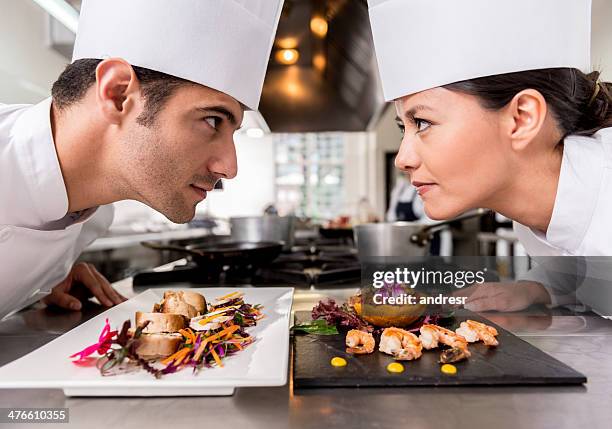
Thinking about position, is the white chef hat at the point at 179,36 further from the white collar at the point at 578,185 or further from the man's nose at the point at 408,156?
the white collar at the point at 578,185

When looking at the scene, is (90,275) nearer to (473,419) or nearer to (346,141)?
(473,419)

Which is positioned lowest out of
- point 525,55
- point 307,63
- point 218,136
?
point 218,136

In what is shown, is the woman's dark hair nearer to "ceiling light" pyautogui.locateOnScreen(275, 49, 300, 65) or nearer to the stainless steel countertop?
the stainless steel countertop

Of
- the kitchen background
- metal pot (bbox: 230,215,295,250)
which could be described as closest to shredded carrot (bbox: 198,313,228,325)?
the kitchen background

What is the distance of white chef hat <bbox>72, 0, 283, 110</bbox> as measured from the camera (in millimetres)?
982

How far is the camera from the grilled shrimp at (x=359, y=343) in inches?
24.9

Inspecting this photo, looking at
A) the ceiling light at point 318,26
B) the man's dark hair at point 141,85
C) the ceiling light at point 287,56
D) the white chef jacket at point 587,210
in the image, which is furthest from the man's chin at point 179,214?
the ceiling light at point 287,56

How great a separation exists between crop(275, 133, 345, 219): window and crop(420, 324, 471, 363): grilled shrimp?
9.89 m

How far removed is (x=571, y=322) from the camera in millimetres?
891

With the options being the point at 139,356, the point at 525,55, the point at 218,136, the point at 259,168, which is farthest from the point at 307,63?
the point at 259,168

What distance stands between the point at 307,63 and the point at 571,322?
1.58 m

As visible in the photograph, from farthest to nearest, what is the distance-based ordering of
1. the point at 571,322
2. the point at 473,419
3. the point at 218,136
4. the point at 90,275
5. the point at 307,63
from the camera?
the point at 307,63
the point at 90,275
the point at 218,136
the point at 571,322
the point at 473,419

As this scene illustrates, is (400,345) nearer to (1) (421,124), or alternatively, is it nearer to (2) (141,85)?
(1) (421,124)

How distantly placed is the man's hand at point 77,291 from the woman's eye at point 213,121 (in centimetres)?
52
